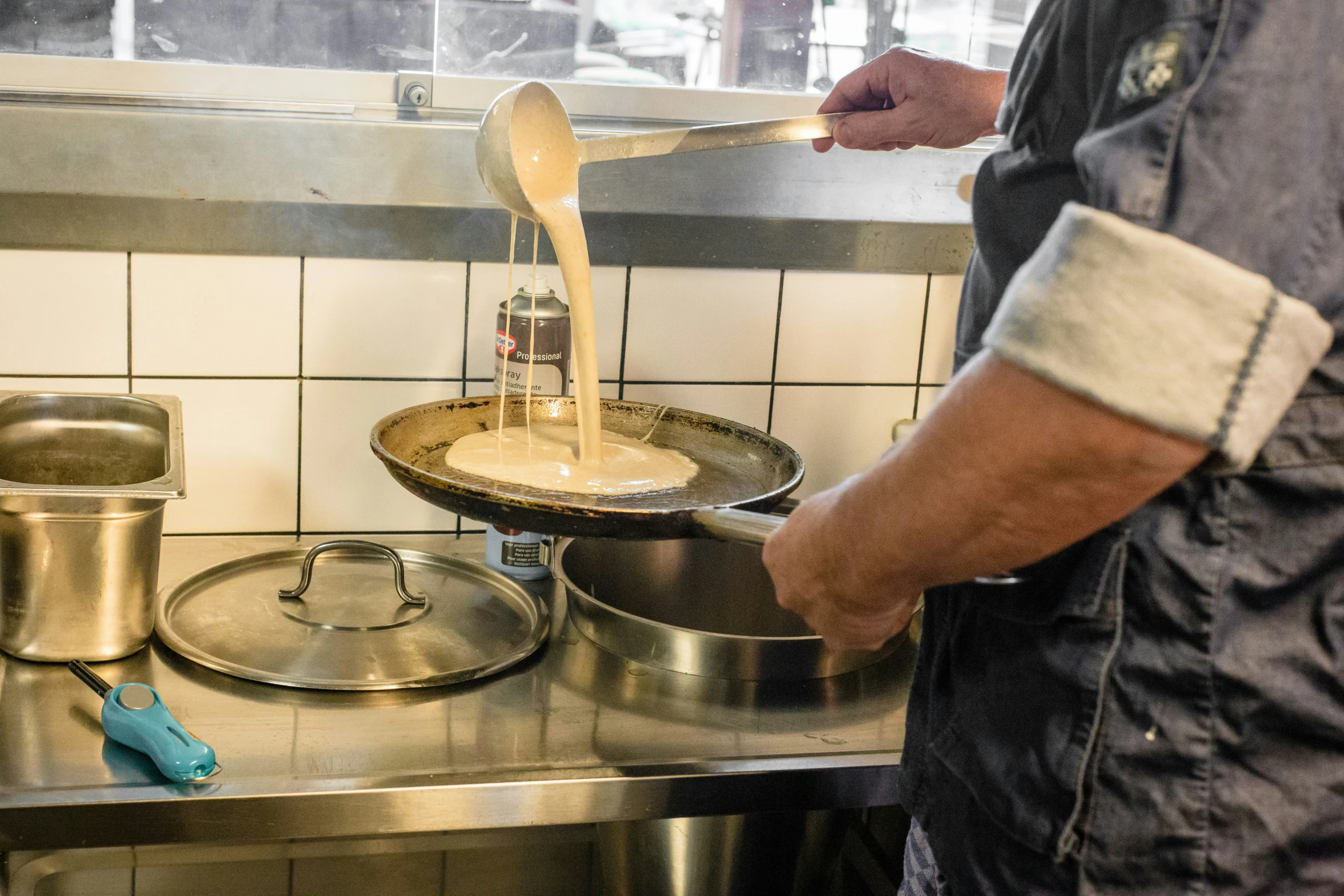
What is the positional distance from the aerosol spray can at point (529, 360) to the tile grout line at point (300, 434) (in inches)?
8.9

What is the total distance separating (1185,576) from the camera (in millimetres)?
682

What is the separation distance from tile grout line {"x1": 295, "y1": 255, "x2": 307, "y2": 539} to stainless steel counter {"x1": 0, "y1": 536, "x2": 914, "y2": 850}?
1.05 feet

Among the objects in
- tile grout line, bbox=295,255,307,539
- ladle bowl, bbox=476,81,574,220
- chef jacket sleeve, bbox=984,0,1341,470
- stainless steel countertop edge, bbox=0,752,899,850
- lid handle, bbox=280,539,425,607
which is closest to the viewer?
chef jacket sleeve, bbox=984,0,1341,470

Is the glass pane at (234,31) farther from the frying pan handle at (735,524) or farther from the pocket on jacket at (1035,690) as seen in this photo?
the pocket on jacket at (1035,690)

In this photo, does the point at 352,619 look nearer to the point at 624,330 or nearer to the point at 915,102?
the point at 624,330

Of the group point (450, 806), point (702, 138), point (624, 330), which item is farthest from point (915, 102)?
point (450, 806)

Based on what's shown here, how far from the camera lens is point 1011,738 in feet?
2.53

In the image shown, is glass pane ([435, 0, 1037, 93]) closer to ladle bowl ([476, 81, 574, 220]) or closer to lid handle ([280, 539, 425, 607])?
ladle bowl ([476, 81, 574, 220])

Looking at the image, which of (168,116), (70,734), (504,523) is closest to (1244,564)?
(504,523)

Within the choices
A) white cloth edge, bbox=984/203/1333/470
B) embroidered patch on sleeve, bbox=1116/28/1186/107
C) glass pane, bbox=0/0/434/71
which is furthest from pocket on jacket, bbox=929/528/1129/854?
glass pane, bbox=0/0/434/71

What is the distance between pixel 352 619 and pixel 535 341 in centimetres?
36

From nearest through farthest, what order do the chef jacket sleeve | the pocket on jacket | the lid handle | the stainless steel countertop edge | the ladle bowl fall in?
the chef jacket sleeve, the pocket on jacket, the stainless steel countertop edge, the ladle bowl, the lid handle

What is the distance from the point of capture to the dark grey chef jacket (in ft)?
1.88

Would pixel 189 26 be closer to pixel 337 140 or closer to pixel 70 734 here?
pixel 337 140
